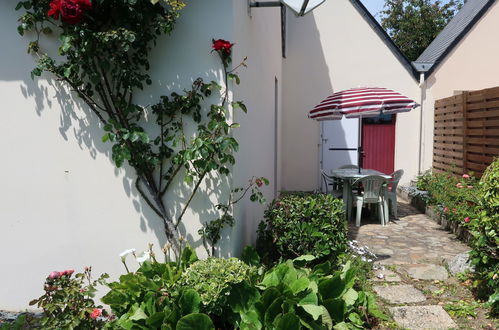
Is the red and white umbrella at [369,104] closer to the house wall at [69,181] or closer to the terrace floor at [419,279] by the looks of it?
the terrace floor at [419,279]

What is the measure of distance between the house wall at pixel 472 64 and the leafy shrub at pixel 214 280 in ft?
27.4

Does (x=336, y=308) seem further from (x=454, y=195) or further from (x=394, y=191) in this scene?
(x=394, y=191)

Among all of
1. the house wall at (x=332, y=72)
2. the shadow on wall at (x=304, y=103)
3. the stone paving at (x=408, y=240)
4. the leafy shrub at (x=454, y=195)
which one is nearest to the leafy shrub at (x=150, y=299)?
the stone paving at (x=408, y=240)

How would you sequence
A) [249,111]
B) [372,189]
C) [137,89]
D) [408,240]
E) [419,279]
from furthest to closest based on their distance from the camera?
1. [372,189]
2. [408,240]
3. [419,279]
4. [249,111]
5. [137,89]

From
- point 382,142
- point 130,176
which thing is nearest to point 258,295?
point 130,176

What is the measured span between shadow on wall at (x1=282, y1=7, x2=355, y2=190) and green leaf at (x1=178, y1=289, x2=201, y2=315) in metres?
7.33

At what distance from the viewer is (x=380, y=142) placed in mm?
9492

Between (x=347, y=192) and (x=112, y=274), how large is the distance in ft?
14.9

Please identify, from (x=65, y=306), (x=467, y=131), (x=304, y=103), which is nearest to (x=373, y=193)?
(x=467, y=131)

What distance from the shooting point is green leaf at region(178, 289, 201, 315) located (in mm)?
2336

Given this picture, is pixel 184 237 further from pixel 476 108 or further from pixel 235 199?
pixel 476 108

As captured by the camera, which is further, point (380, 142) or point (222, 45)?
point (380, 142)

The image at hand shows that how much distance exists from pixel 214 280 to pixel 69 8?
84.3 inches

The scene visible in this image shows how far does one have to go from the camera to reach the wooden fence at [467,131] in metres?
6.10
